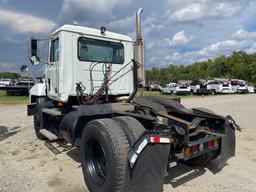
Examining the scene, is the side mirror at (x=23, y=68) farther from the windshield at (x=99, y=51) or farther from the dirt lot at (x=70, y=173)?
the windshield at (x=99, y=51)

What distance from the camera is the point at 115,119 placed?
12.6ft

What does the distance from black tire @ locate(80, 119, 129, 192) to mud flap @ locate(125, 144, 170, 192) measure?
0.22 m

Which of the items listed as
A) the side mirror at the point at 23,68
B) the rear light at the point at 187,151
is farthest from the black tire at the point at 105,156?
the side mirror at the point at 23,68

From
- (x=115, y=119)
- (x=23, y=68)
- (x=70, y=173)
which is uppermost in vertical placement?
(x=23, y=68)

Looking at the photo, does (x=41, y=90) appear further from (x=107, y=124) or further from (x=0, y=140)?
(x=107, y=124)

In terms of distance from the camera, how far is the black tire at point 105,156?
10.6 ft

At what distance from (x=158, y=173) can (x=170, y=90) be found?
34.2 m

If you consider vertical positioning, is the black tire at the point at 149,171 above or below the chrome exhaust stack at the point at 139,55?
below

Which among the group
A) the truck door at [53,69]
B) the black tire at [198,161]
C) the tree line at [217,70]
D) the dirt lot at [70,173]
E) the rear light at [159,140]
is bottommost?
the dirt lot at [70,173]

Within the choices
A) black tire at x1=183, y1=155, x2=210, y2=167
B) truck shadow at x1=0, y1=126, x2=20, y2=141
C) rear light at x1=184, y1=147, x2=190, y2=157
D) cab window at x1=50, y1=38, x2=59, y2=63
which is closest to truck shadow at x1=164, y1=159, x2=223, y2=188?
black tire at x1=183, y1=155, x2=210, y2=167

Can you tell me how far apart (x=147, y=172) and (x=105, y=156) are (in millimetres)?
684

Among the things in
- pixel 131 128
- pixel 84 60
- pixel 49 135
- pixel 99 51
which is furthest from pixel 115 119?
pixel 49 135

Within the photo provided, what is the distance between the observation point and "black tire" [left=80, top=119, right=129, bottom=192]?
128 inches

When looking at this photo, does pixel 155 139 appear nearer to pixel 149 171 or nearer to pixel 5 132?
pixel 149 171
